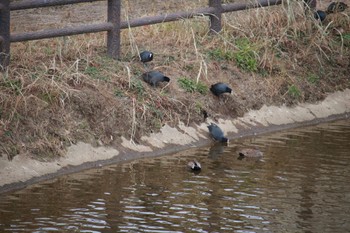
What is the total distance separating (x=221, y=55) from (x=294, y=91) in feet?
3.95

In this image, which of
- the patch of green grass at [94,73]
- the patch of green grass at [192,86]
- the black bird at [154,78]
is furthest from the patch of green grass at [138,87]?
the patch of green grass at [192,86]

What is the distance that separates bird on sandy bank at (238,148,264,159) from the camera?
12127mm

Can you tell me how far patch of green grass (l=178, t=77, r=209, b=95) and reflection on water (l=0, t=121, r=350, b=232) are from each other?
117 cm

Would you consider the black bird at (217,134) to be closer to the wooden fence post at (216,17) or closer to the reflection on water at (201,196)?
the reflection on water at (201,196)

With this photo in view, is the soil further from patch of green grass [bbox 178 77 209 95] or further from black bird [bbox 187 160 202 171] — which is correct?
black bird [bbox 187 160 202 171]

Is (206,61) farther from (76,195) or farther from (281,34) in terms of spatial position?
(76,195)

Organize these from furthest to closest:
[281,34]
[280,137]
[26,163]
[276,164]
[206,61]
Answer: [281,34] → [206,61] → [280,137] → [276,164] → [26,163]

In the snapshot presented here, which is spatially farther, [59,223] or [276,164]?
[276,164]

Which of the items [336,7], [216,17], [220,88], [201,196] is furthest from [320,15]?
[201,196]

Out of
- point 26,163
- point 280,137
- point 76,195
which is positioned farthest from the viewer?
point 280,137

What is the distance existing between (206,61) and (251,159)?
2.65 m

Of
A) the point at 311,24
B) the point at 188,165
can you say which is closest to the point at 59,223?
the point at 188,165

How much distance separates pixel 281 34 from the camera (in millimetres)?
15484

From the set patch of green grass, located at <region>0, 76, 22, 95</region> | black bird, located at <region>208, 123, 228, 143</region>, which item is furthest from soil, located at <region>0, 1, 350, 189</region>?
black bird, located at <region>208, 123, 228, 143</region>
